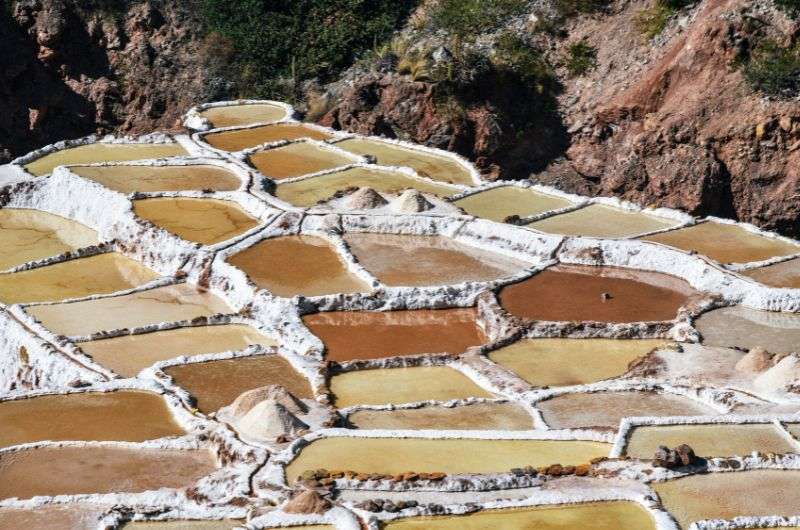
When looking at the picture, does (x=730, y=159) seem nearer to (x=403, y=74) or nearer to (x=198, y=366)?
(x=403, y=74)

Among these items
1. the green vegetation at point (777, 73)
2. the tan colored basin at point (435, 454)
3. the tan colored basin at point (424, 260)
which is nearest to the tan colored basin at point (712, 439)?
the tan colored basin at point (435, 454)

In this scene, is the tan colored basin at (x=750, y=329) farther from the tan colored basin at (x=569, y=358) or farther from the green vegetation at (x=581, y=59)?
the green vegetation at (x=581, y=59)

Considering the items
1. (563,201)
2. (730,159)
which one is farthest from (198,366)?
(730,159)

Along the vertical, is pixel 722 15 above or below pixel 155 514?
above

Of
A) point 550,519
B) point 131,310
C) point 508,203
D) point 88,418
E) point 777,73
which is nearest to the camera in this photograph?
point 550,519

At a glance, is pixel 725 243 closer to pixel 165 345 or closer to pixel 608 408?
pixel 608 408

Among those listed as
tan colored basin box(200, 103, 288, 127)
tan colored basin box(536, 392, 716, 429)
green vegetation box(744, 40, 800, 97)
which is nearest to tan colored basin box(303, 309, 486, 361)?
tan colored basin box(536, 392, 716, 429)

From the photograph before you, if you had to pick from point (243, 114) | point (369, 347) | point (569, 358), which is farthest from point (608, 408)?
point (243, 114)
